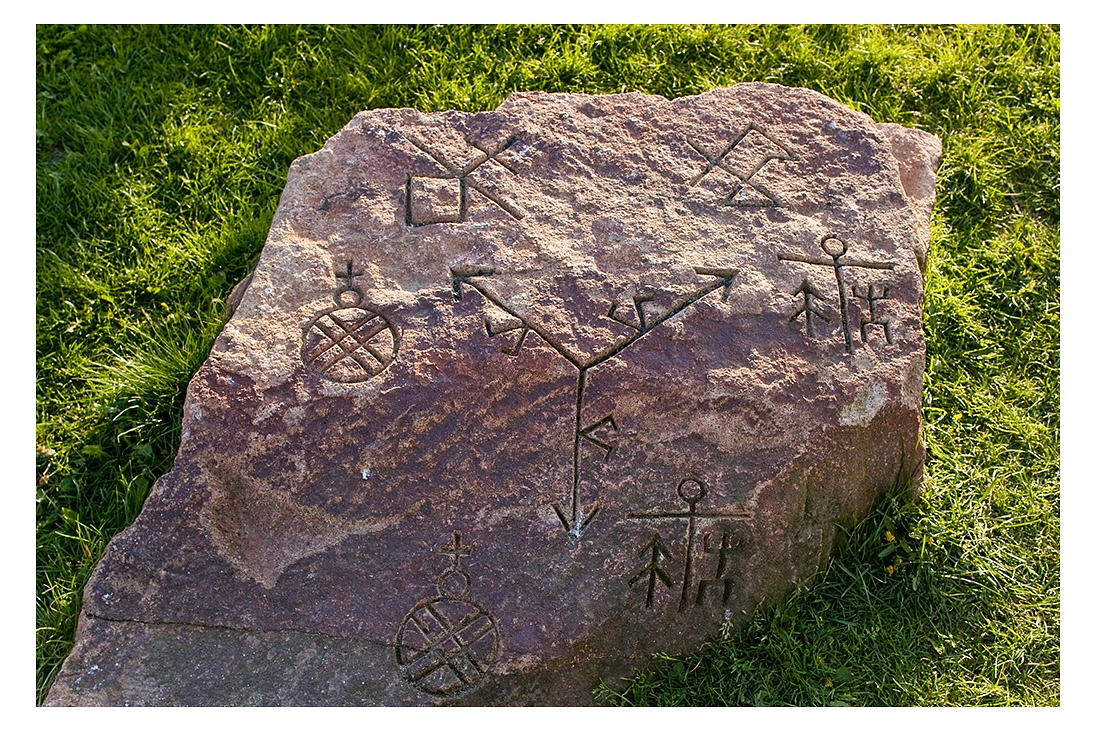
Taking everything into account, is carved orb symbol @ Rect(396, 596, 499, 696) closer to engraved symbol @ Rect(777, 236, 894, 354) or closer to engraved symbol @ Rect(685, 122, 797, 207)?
engraved symbol @ Rect(777, 236, 894, 354)

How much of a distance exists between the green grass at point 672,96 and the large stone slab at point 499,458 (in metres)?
0.31

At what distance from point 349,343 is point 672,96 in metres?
2.26

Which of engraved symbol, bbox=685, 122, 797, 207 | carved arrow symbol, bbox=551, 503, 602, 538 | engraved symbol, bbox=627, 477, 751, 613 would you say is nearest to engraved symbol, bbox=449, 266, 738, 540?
carved arrow symbol, bbox=551, 503, 602, 538

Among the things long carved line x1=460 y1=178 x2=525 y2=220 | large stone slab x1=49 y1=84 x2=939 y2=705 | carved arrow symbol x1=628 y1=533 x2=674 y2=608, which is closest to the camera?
large stone slab x1=49 y1=84 x2=939 y2=705

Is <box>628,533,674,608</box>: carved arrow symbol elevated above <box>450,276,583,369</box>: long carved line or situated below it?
below

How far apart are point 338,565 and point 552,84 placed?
2.55 metres

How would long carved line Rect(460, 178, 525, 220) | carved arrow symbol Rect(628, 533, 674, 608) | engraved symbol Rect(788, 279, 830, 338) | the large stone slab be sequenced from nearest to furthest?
the large stone slab
carved arrow symbol Rect(628, 533, 674, 608)
engraved symbol Rect(788, 279, 830, 338)
long carved line Rect(460, 178, 525, 220)

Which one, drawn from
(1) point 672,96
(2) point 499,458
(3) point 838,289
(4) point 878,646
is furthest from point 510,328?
(1) point 672,96

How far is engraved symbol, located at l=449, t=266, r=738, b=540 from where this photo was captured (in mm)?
3148

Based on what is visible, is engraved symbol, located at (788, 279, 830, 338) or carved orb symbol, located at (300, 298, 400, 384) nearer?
carved orb symbol, located at (300, 298, 400, 384)

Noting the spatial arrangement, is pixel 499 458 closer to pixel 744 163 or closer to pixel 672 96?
pixel 744 163

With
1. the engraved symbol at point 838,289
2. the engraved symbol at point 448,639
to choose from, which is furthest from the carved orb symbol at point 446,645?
the engraved symbol at point 838,289

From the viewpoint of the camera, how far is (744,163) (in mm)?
3623

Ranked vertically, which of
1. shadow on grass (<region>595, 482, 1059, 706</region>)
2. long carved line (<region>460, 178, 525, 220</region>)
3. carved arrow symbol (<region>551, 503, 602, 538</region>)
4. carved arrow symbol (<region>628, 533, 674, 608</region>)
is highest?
long carved line (<region>460, 178, 525, 220</region>)
